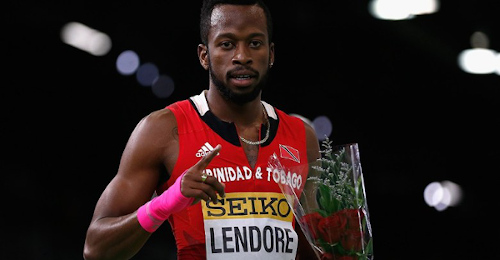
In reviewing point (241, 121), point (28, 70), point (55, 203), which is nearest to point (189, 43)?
point (28, 70)

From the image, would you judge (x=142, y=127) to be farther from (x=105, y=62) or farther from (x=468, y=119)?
(x=468, y=119)

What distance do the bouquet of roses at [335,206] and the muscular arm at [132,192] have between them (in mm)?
464

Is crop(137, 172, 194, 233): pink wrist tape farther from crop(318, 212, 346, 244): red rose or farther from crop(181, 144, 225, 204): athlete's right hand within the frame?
crop(318, 212, 346, 244): red rose

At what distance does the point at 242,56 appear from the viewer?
2.44m

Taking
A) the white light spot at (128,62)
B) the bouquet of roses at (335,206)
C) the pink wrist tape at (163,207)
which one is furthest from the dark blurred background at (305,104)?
the bouquet of roses at (335,206)

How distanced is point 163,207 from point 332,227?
0.49m

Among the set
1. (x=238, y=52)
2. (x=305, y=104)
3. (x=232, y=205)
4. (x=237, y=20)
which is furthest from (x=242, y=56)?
(x=305, y=104)

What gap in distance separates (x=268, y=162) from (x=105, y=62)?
5202 millimetres

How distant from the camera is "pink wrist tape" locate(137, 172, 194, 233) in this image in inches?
80.4

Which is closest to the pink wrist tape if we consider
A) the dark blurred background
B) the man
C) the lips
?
the man

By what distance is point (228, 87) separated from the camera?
2525mm

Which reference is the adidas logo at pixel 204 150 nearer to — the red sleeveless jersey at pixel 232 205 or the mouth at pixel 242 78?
the red sleeveless jersey at pixel 232 205

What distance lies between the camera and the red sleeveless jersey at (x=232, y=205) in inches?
92.0

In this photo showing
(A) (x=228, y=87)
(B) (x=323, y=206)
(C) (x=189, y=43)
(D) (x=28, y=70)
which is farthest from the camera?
(C) (x=189, y=43)
